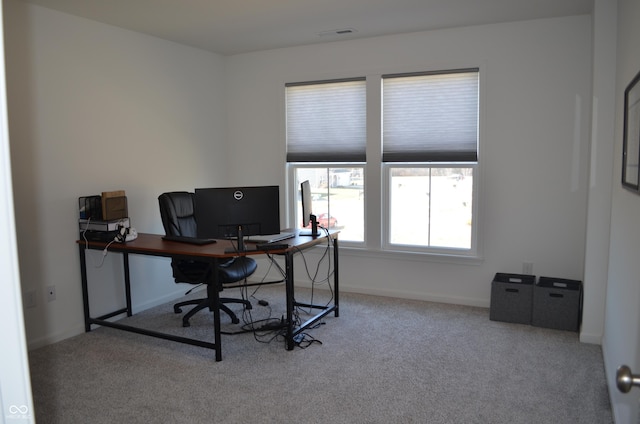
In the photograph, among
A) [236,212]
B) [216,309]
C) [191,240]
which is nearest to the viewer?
[216,309]

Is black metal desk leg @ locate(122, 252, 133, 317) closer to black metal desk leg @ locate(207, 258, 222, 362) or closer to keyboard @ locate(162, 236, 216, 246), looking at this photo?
keyboard @ locate(162, 236, 216, 246)

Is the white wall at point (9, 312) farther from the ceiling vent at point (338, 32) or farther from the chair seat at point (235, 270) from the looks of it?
the ceiling vent at point (338, 32)

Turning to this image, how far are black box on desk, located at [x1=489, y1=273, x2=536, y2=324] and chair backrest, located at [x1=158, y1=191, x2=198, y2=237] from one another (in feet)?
9.00

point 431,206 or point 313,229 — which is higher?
point 431,206

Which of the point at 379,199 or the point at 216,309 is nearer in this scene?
the point at 216,309

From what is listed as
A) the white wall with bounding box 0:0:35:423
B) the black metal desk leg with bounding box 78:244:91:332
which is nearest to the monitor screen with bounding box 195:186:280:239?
the black metal desk leg with bounding box 78:244:91:332

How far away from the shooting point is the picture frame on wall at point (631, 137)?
223cm

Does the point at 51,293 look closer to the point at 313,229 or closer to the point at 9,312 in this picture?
the point at 313,229

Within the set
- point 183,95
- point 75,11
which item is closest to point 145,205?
point 183,95

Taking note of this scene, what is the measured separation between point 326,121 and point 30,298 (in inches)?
123

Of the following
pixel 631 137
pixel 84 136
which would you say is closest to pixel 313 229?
pixel 84 136

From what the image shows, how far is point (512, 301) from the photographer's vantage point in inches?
162

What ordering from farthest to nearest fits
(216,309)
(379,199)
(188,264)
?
(379,199)
(188,264)
(216,309)

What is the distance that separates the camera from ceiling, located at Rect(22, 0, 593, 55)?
365cm
